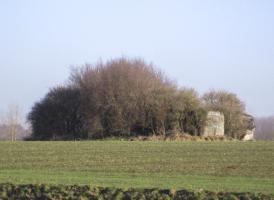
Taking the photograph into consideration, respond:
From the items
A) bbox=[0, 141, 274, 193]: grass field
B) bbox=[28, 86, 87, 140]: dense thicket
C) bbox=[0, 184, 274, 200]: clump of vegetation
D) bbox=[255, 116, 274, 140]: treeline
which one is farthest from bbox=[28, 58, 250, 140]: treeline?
bbox=[255, 116, 274, 140]: treeline

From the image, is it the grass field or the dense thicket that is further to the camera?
the dense thicket

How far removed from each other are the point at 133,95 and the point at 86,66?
11.7 metres

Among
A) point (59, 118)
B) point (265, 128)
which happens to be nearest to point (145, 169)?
point (59, 118)

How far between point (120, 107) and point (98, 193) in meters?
55.6

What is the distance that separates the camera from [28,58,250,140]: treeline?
73.4 m

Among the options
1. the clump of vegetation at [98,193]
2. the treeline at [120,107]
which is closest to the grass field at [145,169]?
the clump of vegetation at [98,193]

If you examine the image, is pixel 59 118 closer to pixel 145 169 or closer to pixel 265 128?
pixel 145 169

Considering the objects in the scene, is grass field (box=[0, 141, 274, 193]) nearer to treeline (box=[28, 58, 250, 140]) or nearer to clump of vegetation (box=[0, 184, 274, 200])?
clump of vegetation (box=[0, 184, 274, 200])

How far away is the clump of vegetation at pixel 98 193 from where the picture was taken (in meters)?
17.7

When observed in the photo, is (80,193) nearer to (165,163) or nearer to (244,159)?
(165,163)

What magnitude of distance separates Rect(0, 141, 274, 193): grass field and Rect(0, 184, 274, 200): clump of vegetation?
156 cm

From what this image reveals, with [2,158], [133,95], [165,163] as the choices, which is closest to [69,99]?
[133,95]

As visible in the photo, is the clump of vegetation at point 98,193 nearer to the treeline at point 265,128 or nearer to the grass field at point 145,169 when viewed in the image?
the grass field at point 145,169

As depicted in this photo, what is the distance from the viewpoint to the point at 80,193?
18688mm
